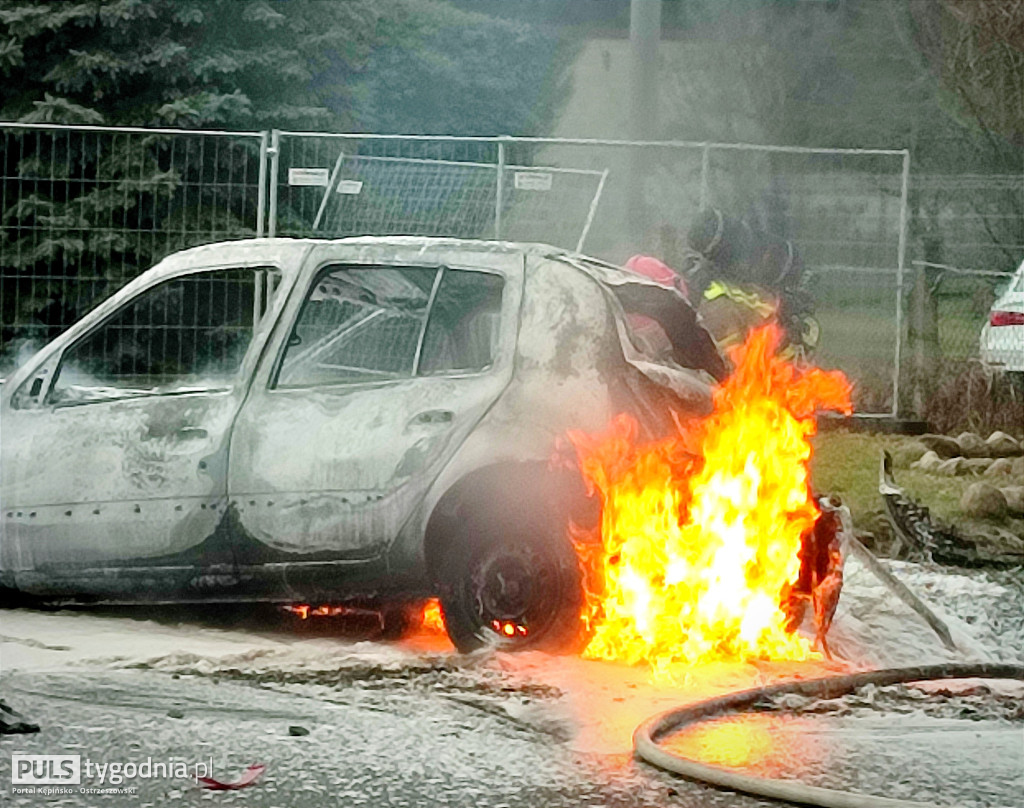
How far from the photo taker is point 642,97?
43.4 feet

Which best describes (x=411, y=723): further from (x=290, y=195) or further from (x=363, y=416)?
(x=290, y=195)

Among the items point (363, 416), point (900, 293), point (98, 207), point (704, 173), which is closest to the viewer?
point (363, 416)

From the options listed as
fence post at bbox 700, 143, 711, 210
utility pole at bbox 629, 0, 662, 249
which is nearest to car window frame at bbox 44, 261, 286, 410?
utility pole at bbox 629, 0, 662, 249

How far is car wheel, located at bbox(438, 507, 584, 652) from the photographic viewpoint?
7.33m

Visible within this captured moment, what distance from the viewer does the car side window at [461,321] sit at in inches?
313

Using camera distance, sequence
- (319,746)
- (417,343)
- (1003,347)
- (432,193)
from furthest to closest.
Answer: (1003,347), (432,193), (417,343), (319,746)

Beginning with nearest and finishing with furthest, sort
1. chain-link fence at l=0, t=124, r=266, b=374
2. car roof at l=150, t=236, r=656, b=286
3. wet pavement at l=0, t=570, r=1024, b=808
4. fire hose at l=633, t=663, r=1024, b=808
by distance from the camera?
fire hose at l=633, t=663, r=1024, b=808 < wet pavement at l=0, t=570, r=1024, b=808 < car roof at l=150, t=236, r=656, b=286 < chain-link fence at l=0, t=124, r=266, b=374

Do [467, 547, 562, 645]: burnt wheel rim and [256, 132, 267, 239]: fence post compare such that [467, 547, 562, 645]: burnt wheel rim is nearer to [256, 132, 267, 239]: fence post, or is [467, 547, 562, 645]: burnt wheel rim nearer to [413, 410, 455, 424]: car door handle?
[413, 410, 455, 424]: car door handle

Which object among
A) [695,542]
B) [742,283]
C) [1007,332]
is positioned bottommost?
[695,542]

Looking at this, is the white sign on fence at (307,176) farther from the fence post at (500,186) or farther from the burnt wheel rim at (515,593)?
the burnt wheel rim at (515,593)

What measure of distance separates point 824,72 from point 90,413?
14.9 meters

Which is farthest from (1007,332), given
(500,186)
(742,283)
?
(742,283)

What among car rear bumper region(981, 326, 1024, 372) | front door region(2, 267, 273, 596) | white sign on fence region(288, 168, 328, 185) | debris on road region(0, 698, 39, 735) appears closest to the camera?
debris on road region(0, 698, 39, 735)

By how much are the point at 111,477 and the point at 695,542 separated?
7.53 ft
